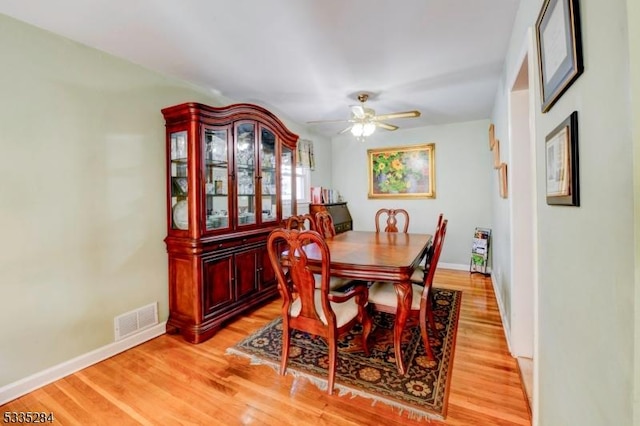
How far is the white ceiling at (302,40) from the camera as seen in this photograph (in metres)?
1.80

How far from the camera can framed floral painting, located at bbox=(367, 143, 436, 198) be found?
4.89m

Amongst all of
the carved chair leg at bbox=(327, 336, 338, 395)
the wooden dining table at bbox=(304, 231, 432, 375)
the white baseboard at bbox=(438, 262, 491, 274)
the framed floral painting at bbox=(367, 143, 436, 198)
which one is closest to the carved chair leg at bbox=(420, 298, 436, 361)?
the wooden dining table at bbox=(304, 231, 432, 375)

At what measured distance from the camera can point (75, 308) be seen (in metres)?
2.14

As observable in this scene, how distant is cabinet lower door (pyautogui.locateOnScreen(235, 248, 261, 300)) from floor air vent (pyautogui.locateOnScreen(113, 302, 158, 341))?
0.74 m

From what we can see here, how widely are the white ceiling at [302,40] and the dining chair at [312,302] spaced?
141 centimetres

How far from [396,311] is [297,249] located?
34.0 inches

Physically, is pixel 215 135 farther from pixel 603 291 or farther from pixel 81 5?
pixel 603 291

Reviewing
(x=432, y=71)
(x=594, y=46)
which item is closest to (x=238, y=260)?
(x=432, y=71)

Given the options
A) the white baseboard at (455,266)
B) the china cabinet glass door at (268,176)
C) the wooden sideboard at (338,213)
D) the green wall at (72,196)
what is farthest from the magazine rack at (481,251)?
the green wall at (72,196)

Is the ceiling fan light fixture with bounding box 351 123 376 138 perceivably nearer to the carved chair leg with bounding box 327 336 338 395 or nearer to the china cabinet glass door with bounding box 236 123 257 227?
the china cabinet glass door with bounding box 236 123 257 227

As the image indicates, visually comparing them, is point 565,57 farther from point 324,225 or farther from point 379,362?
point 324,225

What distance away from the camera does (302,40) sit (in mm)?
2168

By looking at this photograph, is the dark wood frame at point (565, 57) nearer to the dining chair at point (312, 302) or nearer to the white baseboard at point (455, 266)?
the dining chair at point (312, 302)

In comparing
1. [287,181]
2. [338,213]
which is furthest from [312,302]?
[338,213]
